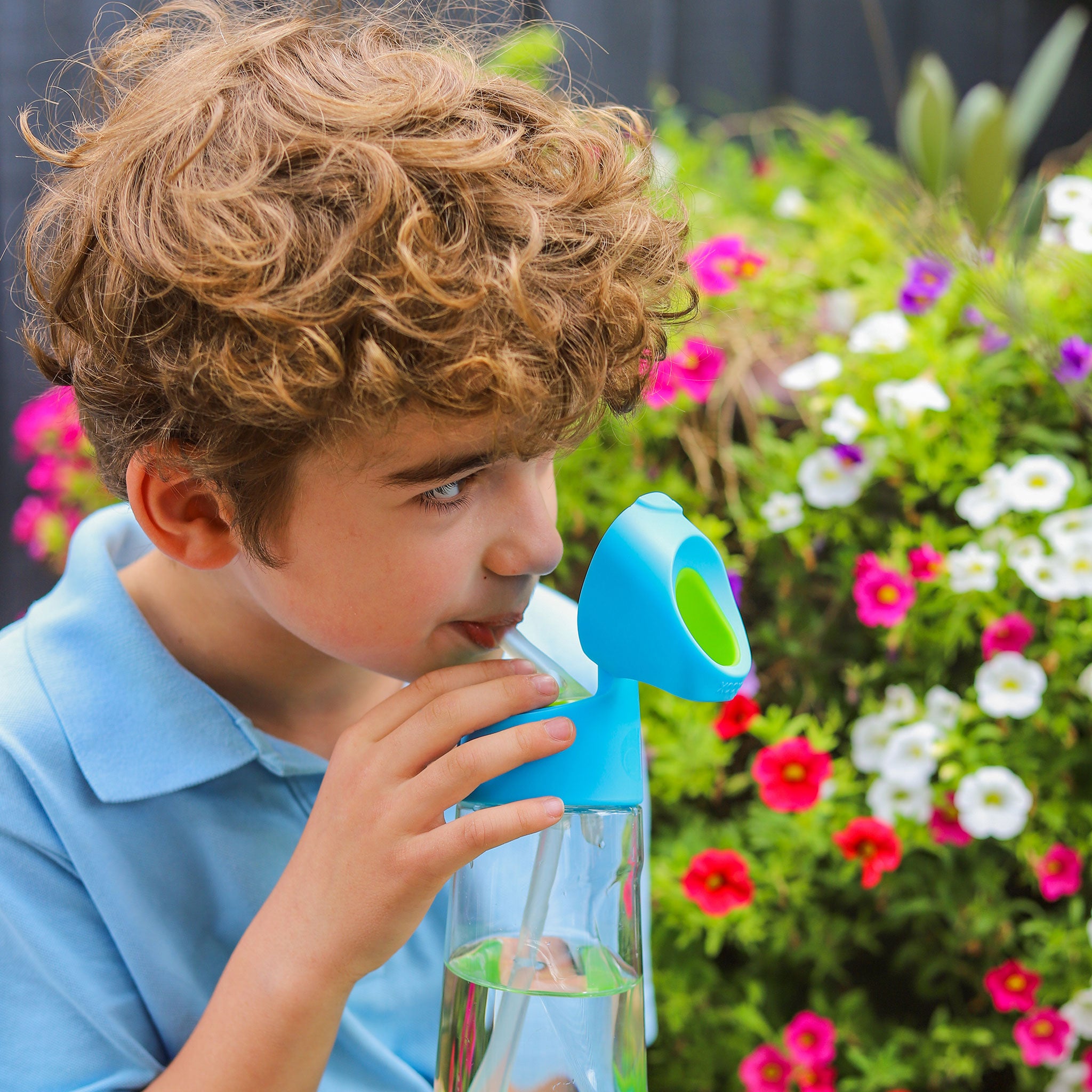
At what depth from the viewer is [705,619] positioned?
581 millimetres

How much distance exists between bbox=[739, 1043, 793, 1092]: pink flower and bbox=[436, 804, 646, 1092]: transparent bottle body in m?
0.60

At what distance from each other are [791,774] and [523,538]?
0.72 m

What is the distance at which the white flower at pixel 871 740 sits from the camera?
4.00ft

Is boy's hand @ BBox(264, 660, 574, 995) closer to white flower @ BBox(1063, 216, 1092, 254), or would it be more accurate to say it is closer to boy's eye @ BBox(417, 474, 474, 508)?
boy's eye @ BBox(417, 474, 474, 508)

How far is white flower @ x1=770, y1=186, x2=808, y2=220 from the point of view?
1902 millimetres

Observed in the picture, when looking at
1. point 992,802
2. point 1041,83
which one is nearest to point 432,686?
point 992,802

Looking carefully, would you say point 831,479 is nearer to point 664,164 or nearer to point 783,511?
point 783,511

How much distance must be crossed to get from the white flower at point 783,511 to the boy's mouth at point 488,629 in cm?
67

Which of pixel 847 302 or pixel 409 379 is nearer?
pixel 409 379

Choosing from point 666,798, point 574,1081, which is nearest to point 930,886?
point 666,798

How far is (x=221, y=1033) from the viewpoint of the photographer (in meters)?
0.64

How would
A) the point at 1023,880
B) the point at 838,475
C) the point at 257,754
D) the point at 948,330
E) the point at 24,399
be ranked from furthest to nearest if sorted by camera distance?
the point at 24,399 < the point at 948,330 < the point at 838,475 < the point at 1023,880 < the point at 257,754

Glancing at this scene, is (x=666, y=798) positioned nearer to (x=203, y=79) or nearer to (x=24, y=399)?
(x=203, y=79)

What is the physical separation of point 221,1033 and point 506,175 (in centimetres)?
54
